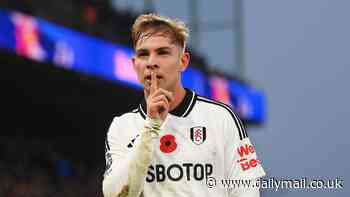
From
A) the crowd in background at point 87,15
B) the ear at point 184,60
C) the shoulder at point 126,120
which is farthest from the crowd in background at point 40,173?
the ear at point 184,60

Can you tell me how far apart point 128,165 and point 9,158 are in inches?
616

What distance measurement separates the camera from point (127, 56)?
717 inches

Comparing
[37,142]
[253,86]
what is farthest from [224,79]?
[37,142]

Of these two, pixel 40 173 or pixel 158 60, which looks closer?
pixel 158 60

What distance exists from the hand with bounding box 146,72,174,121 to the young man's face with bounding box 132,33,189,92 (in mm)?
72

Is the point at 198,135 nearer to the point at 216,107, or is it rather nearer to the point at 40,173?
the point at 216,107

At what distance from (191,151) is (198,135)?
0.27 feet

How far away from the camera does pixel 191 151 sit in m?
3.70

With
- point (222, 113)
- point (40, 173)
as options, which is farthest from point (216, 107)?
point (40, 173)

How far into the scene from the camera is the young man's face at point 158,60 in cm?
352

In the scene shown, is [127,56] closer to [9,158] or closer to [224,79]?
[9,158]

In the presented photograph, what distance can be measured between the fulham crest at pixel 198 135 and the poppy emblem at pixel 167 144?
0.09 metres

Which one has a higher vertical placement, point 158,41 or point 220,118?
point 158,41

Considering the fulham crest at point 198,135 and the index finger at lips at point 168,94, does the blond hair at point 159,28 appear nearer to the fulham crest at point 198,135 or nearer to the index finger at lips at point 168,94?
the index finger at lips at point 168,94
